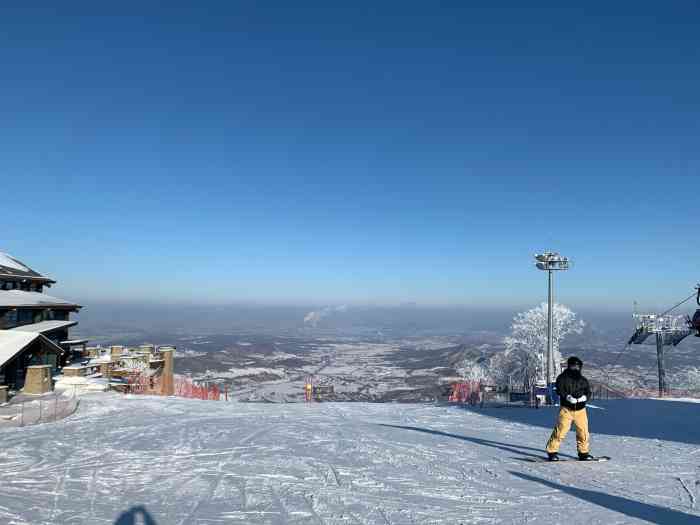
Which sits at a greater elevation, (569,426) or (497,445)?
(569,426)

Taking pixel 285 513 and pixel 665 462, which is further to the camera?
pixel 665 462

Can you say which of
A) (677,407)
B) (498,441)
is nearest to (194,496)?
(498,441)

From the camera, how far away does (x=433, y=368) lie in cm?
10506

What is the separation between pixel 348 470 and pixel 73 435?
7.24 m

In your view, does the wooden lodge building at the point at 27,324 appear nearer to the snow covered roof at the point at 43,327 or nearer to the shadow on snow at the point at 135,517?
the snow covered roof at the point at 43,327

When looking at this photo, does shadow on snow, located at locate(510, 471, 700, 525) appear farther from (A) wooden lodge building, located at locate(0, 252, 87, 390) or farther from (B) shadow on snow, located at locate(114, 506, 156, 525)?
(A) wooden lodge building, located at locate(0, 252, 87, 390)

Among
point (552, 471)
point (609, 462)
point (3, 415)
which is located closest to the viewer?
point (552, 471)

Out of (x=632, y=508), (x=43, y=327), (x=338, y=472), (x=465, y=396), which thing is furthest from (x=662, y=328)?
(x=43, y=327)

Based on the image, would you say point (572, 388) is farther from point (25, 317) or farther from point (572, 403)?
point (25, 317)

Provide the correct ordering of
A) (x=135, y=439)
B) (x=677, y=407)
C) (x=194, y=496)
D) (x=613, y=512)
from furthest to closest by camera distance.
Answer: (x=677, y=407) < (x=135, y=439) < (x=194, y=496) < (x=613, y=512)

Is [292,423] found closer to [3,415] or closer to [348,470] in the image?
[348,470]

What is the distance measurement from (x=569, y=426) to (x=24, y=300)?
26865 millimetres

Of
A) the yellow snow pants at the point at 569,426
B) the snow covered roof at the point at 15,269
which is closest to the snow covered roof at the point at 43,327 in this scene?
the snow covered roof at the point at 15,269

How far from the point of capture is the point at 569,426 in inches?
287
